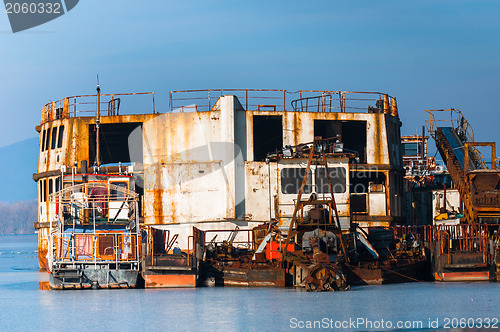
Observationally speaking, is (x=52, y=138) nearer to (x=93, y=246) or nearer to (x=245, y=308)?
(x=93, y=246)

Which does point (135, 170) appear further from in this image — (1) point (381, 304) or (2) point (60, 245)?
(1) point (381, 304)

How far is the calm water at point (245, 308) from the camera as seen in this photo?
69.2 ft

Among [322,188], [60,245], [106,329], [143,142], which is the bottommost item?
[106,329]

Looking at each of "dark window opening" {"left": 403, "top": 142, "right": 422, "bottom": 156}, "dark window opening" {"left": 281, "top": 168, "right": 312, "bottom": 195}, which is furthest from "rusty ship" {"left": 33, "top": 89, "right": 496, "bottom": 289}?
"dark window opening" {"left": 403, "top": 142, "right": 422, "bottom": 156}

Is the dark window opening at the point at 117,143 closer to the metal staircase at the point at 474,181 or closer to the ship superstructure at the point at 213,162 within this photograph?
the ship superstructure at the point at 213,162

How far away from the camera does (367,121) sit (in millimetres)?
40375

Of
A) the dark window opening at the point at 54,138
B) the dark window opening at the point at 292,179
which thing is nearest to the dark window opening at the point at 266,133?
the dark window opening at the point at 292,179

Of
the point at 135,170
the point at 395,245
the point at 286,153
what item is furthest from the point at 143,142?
the point at 395,245

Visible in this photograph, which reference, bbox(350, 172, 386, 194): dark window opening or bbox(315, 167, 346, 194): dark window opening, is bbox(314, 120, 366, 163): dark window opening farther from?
bbox(315, 167, 346, 194): dark window opening

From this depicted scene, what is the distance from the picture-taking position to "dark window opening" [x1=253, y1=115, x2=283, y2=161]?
4053 centimetres

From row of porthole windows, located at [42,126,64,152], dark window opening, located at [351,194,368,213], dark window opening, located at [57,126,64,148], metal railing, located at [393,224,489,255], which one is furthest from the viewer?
row of porthole windows, located at [42,126,64,152]

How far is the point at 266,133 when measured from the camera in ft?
145

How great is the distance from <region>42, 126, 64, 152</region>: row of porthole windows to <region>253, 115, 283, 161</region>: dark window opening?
9872mm

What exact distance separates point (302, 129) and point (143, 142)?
7.67 metres
